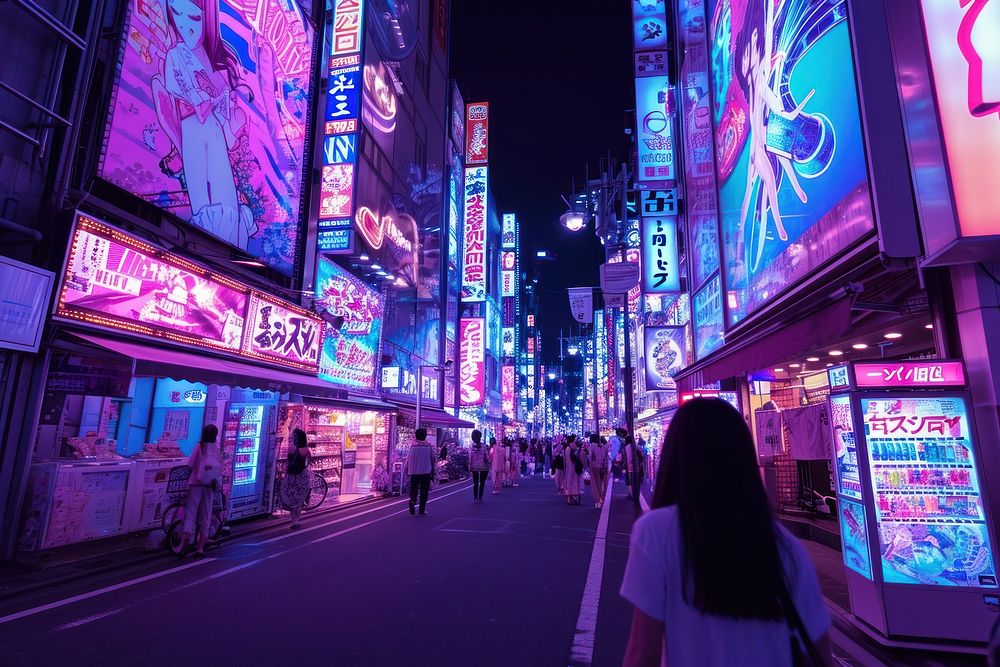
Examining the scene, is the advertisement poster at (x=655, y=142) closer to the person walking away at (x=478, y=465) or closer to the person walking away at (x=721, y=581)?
the person walking away at (x=478, y=465)

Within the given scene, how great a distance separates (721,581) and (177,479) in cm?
1042

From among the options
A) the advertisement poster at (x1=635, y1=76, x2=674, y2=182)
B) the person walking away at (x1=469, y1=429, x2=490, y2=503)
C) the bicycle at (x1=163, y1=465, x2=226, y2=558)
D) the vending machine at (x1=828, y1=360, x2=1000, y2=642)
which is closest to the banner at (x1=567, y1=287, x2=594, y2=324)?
the advertisement poster at (x1=635, y1=76, x2=674, y2=182)

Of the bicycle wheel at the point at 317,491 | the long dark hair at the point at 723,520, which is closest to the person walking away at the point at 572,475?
the bicycle wheel at the point at 317,491

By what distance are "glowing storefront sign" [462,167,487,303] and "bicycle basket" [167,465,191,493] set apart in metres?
24.8

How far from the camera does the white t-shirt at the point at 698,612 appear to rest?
5.09 feet

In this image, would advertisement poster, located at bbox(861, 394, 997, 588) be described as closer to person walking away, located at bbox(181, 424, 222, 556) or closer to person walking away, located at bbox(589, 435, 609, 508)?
person walking away, located at bbox(181, 424, 222, 556)

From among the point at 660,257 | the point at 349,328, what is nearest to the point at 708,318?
the point at 660,257

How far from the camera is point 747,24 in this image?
32.2 ft

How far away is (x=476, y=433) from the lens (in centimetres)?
1568

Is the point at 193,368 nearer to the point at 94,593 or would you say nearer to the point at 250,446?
the point at 94,593

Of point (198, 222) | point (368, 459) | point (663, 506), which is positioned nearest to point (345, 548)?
point (198, 222)

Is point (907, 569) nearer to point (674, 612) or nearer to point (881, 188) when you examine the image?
point (881, 188)

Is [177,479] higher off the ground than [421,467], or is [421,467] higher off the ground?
[421,467]

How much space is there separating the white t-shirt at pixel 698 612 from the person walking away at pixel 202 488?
8247 millimetres
